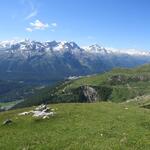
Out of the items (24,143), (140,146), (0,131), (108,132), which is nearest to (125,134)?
(108,132)

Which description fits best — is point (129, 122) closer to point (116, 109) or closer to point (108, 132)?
point (108, 132)

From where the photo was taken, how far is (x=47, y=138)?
40.3 metres

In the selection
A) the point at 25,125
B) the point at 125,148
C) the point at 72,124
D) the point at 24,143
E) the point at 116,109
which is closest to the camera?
the point at 125,148

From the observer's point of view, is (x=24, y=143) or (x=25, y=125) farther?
(x=25, y=125)

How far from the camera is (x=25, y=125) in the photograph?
49.9 m

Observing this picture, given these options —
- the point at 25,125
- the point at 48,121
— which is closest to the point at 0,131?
the point at 25,125

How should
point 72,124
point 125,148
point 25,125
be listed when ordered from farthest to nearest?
point 25,125 → point 72,124 → point 125,148

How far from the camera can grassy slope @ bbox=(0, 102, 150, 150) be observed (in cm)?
3588

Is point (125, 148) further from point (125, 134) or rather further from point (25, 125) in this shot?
point (25, 125)

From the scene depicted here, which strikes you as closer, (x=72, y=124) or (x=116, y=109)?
(x=72, y=124)

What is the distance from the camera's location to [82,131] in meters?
42.3

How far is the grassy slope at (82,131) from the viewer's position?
35875mm

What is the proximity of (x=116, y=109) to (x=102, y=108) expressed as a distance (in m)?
2.39

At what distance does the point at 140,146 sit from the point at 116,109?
26.2 m
